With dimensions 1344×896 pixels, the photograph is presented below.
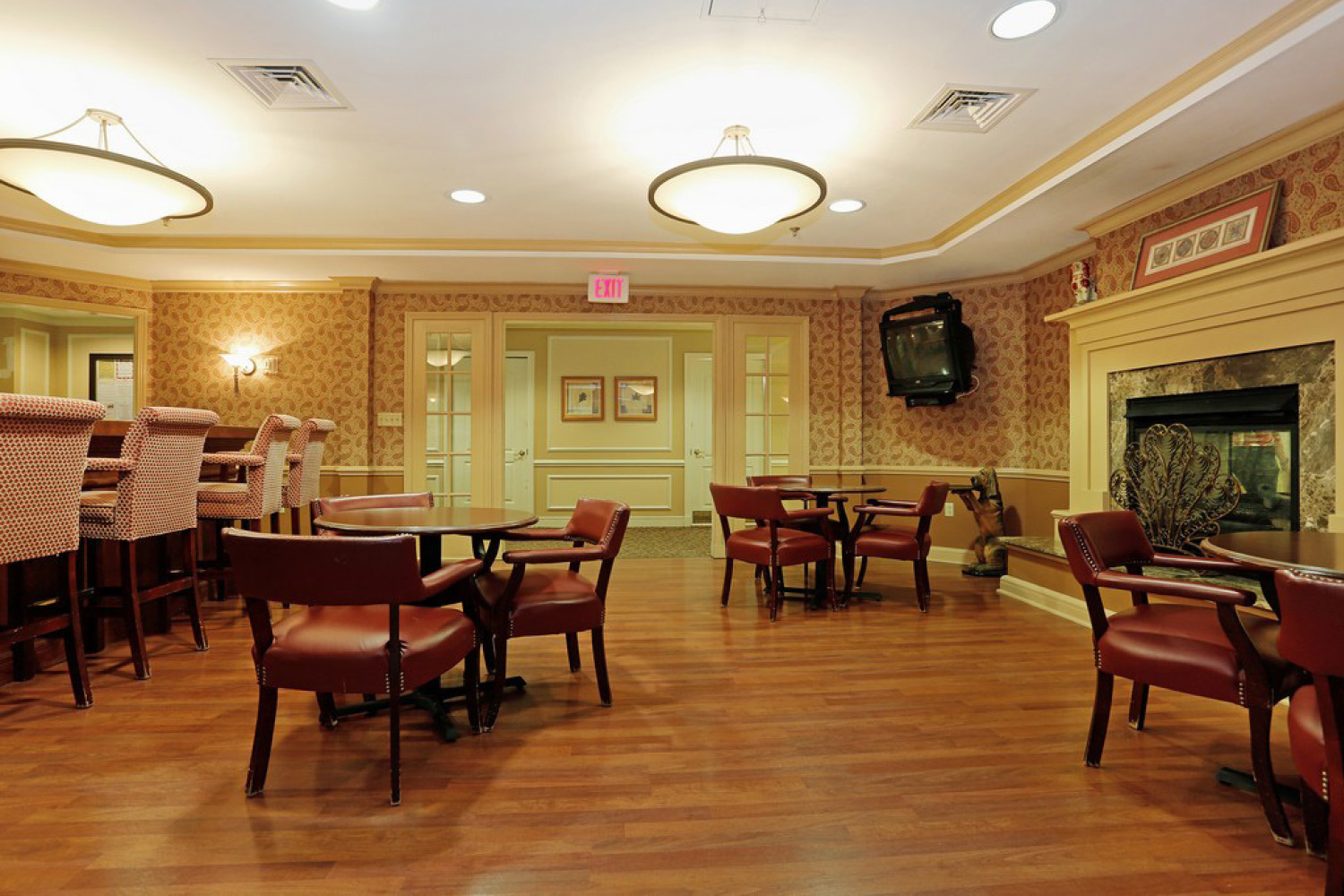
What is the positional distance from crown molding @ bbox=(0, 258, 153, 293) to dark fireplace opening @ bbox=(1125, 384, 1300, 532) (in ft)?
25.9

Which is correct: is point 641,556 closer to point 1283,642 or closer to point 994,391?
point 994,391

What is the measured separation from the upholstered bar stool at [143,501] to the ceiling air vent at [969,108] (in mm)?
3601

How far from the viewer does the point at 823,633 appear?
11.8 ft

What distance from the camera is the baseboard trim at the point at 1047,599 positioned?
380 cm

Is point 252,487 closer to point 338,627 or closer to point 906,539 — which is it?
point 338,627

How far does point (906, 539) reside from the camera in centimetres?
414

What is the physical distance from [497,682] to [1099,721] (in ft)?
6.53

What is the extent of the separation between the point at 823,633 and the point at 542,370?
570 centimetres

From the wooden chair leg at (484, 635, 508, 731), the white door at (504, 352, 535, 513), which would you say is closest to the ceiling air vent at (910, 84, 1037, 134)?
the wooden chair leg at (484, 635, 508, 731)

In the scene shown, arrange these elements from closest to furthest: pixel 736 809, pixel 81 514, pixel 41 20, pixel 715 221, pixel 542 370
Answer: pixel 736 809
pixel 41 20
pixel 81 514
pixel 715 221
pixel 542 370

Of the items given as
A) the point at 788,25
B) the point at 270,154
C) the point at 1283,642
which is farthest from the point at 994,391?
the point at 270,154

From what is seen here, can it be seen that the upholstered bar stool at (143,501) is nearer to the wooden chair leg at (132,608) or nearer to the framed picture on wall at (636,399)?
the wooden chair leg at (132,608)

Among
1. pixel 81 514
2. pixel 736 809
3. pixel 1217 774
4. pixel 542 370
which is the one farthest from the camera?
pixel 542 370

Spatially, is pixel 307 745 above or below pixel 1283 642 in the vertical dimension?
below
